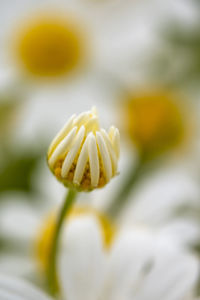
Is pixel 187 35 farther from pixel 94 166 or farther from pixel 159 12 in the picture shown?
pixel 94 166

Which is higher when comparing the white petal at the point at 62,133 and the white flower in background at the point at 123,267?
the white petal at the point at 62,133

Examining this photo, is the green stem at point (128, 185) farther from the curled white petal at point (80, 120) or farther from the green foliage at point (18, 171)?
the curled white petal at point (80, 120)

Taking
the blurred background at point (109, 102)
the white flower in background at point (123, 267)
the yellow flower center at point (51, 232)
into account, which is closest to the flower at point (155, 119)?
the blurred background at point (109, 102)

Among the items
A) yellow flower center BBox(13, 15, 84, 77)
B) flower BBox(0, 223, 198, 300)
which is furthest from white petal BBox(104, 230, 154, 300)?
yellow flower center BBox(13, 15, 84, 77)

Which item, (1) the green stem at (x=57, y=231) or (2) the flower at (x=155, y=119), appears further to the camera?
(2) the flower at (x=155, y=119)

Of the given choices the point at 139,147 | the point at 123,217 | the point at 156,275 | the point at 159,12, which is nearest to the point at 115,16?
the point at 159,12

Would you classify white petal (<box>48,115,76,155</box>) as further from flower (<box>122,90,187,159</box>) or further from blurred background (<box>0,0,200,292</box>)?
flower (<box>122,90,187,159</box>)

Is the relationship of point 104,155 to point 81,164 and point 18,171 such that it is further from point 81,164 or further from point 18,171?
point 18,171

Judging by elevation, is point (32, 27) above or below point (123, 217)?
above
